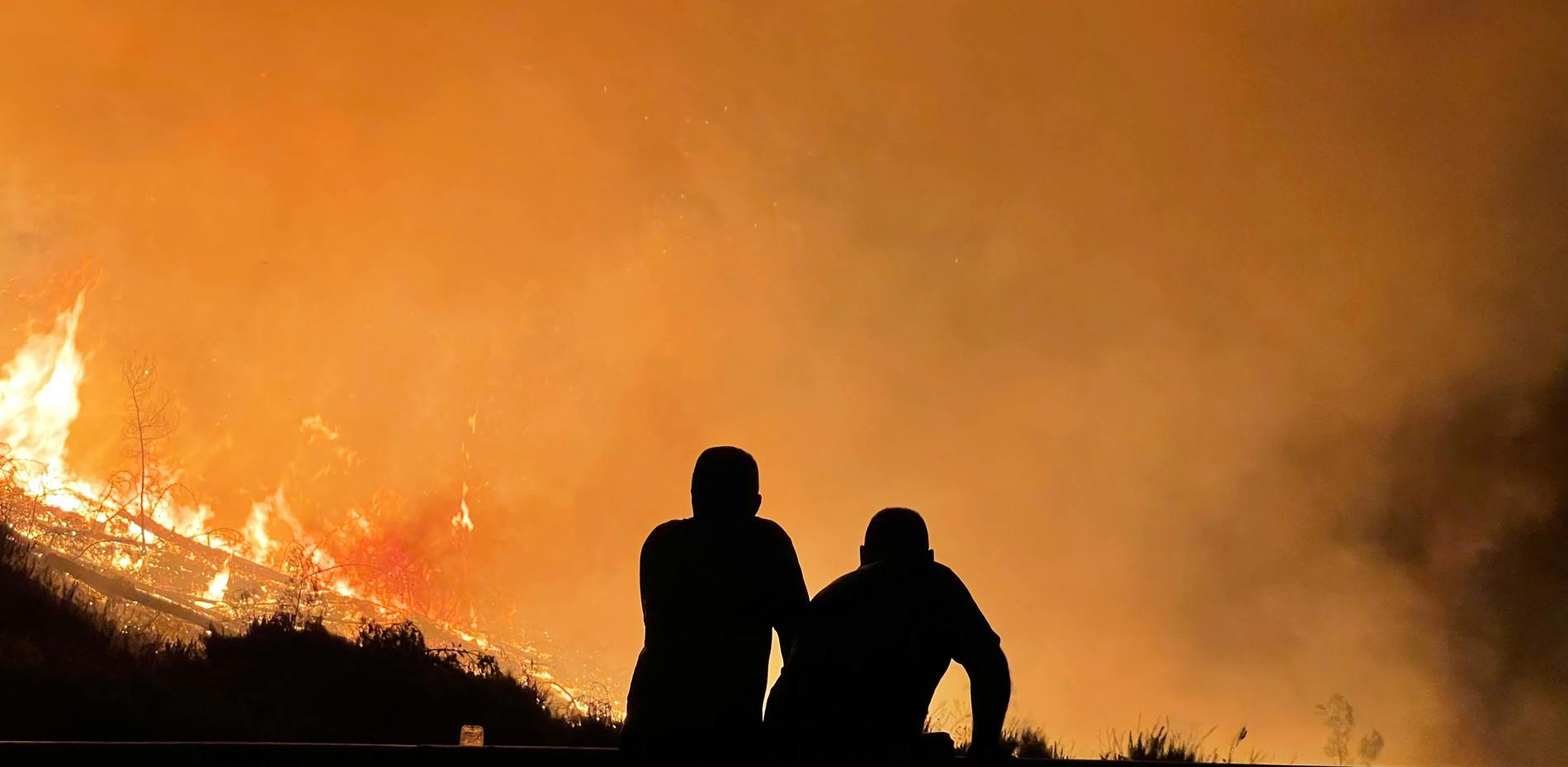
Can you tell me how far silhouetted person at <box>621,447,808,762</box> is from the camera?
2812 mm

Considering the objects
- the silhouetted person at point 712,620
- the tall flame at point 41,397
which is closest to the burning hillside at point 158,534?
the tall flame at point 41,397

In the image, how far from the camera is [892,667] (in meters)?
2.64

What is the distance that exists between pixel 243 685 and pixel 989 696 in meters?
6.33

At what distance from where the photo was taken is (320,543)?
2880 cm

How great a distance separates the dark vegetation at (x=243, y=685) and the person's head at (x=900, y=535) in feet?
17.7

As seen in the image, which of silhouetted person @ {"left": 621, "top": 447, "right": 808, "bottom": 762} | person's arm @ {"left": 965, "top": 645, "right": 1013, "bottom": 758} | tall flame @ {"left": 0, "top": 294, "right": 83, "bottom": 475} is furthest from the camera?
tall flame @ {"left": 0, "top": 294, "right": 83, "bottom": 475}

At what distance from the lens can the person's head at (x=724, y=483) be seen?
289cm

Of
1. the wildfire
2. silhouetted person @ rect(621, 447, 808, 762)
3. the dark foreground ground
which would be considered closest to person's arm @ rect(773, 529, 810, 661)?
silhouetted person @ rect(621, 447, 808, 762)

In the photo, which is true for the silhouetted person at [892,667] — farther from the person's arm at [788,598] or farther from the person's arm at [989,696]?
the person's arm at [788,598]

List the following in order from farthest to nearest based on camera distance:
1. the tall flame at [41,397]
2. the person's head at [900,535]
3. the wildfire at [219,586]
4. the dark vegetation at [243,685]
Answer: the tall flame at [41,397] → the wildfire at [219,586] → the dark vegetation at [243,685] → the person's head at [900,535]

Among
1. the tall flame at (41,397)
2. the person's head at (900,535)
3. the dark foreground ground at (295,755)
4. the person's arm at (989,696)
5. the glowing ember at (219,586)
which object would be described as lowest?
the dark foreground ground at (295,755)

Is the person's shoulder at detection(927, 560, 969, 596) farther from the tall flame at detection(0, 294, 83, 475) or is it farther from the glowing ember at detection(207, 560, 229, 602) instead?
the tall flame at detection(0, 294, 83, 475)

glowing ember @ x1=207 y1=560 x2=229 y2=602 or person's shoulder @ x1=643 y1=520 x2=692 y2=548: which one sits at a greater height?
glowing ember @ x1=207 y1=560 x2=229 y2=602

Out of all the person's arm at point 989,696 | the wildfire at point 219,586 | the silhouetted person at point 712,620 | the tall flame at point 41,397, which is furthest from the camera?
the tall flame at point 41,397
